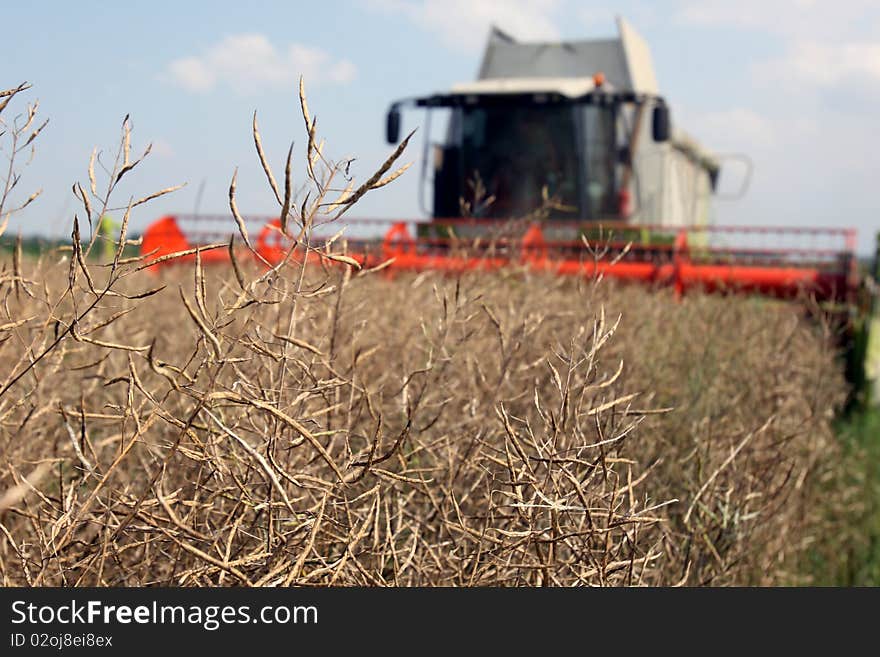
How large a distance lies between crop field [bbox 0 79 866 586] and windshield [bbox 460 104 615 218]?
3644mm

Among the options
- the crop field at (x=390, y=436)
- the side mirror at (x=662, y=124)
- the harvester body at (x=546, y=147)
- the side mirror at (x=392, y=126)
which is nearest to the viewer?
the crop field at (x=390, y=436)

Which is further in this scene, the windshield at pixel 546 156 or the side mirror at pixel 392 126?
the windshield at pixel 546 156

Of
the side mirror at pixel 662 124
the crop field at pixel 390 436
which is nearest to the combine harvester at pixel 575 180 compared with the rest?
the side mirror at pixel 662 124

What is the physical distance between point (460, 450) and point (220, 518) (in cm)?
92

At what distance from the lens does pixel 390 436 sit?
10.4 ft

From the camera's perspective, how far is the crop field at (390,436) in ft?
5.32

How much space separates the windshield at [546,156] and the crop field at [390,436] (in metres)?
3.64

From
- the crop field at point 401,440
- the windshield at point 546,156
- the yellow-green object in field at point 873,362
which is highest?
the windshield at point 546,156

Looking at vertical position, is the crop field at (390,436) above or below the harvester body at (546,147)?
below

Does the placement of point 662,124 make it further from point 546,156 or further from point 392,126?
point 392,126

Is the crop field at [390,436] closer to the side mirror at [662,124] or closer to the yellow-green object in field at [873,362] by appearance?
the yellow-green object in field at [873,362]

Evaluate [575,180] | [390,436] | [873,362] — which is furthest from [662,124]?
[390,436]

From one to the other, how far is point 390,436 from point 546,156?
830 cm

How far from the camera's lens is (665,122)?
9.93 meters
